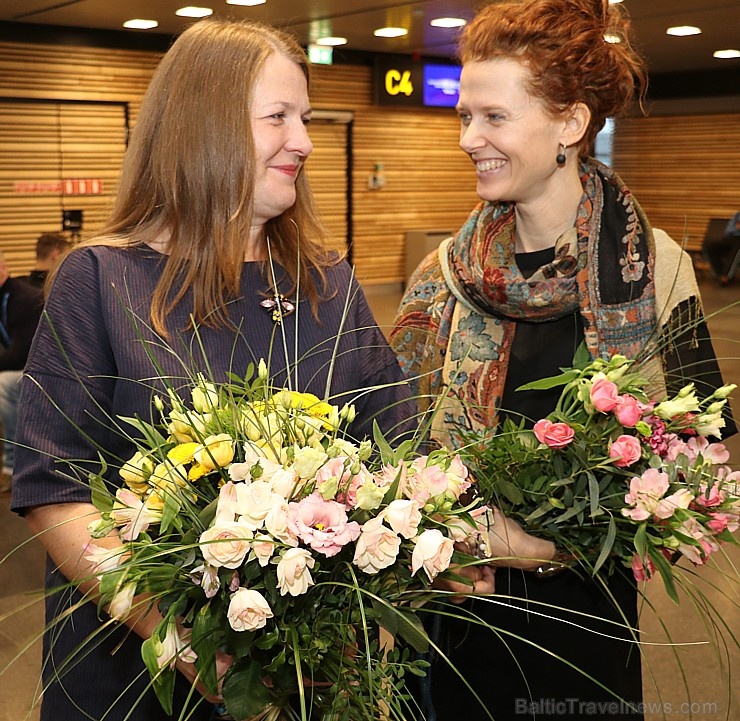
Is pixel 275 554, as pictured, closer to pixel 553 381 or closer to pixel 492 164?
pixel 553 381

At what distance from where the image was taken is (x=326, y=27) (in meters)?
10.9

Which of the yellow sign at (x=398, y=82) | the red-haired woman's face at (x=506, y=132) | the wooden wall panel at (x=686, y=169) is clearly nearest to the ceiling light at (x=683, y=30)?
the yellow sign at (x=398, y=82)

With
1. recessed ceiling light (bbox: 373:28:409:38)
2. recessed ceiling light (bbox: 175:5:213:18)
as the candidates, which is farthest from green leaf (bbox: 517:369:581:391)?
recessed ceiling light (bbox: 373:28:409:38)

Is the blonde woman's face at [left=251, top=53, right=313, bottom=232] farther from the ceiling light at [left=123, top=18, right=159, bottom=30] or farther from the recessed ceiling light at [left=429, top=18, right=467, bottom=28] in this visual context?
the ceiling light at [left=123, top=18, right=159, bottom=30]

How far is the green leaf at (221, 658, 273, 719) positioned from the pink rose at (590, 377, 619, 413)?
2.00 ft

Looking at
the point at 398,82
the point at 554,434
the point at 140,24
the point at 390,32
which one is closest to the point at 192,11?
the point at 140,24

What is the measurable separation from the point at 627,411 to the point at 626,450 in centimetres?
6

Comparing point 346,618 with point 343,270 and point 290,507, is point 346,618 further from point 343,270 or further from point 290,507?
point 343,270

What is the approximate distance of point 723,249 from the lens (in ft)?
49.8

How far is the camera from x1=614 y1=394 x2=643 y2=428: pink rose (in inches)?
55.1

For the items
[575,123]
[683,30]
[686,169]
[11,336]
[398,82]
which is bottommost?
[11,336]

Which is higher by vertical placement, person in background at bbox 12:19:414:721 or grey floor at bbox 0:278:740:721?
person in background at bbox 12:19:414:721

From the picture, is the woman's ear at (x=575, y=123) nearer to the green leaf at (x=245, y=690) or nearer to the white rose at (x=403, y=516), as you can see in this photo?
the white rose at (x=403, y=516)

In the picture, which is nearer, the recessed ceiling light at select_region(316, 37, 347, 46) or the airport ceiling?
the airport ceiling
